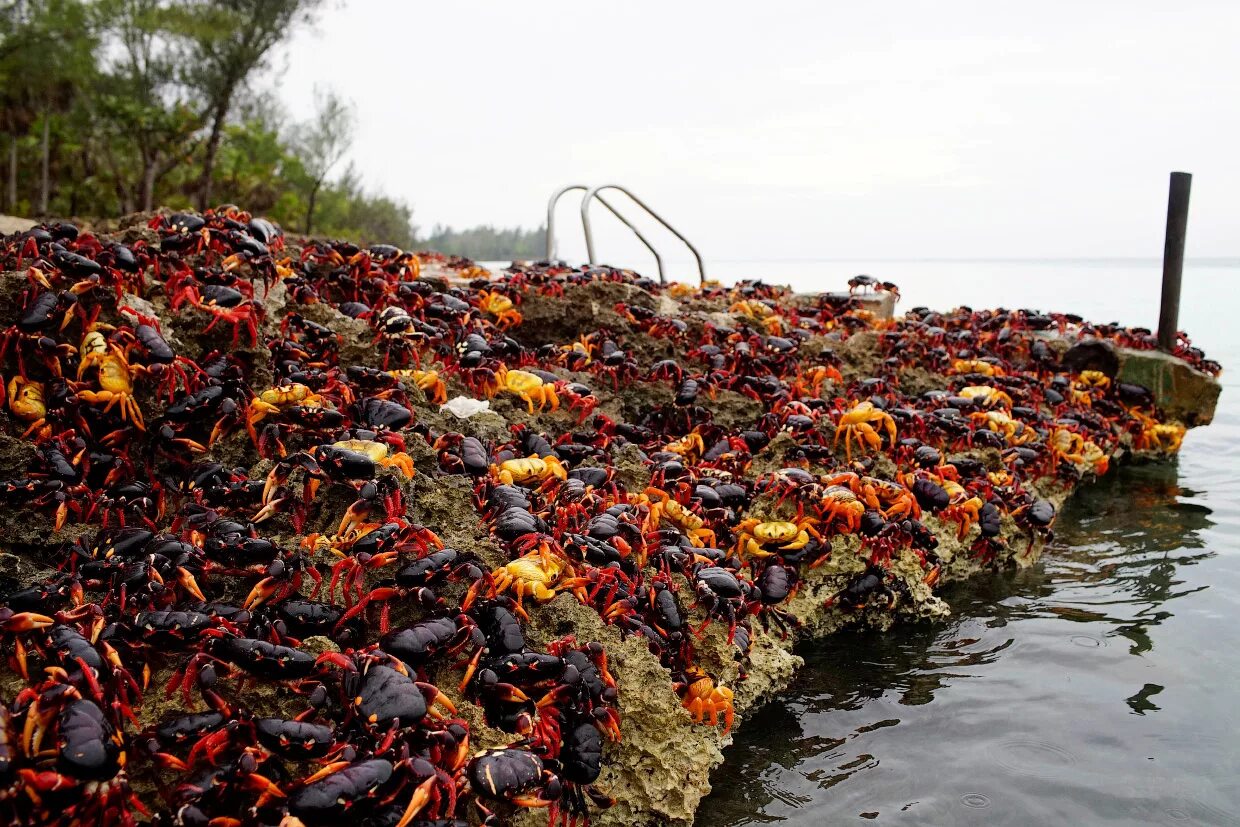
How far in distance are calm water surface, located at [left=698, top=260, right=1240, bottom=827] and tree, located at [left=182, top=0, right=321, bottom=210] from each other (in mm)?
28630

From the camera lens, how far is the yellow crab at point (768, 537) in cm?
588

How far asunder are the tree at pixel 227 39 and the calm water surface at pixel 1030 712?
28630 millimetres

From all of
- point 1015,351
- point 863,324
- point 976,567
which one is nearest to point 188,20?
point 863,324

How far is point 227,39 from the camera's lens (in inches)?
1180

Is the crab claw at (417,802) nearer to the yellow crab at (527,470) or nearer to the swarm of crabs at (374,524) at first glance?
the swarm of crabs at (374,524)

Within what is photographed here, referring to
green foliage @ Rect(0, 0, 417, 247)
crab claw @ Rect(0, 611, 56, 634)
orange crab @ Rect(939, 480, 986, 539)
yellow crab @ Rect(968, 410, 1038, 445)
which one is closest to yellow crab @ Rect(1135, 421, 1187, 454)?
yellow crab @ Rect(968, 410, 1038, 445)

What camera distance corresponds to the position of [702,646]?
471 cm

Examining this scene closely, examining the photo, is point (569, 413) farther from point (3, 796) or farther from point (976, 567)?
point (3, 796)

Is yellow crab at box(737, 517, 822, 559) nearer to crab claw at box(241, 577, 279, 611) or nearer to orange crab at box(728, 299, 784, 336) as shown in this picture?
crab claw at box(241, 577, 279, 611)

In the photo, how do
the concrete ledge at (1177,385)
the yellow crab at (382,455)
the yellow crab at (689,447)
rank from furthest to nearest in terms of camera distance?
the concrete ledge at (1177,385) → the yellow crab at (689,447) → the yellow crab at (382,455)

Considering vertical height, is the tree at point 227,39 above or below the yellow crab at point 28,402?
above

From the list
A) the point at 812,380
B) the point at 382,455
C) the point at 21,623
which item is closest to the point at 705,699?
the point at 382,455

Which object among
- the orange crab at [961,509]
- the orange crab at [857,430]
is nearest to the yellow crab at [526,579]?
the orange crab at [857,430]

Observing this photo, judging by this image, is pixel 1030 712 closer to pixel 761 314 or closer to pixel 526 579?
pixel 526 579
